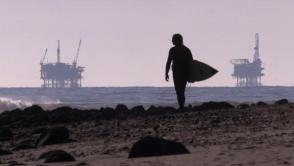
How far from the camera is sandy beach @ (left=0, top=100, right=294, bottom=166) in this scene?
9.22 m

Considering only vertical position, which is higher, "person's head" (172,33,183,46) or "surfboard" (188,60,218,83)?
"person's head" (172,33,183,46)

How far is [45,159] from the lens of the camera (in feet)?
32.7

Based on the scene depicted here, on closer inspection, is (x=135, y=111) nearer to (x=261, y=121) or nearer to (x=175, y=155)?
(x=261, y=121)

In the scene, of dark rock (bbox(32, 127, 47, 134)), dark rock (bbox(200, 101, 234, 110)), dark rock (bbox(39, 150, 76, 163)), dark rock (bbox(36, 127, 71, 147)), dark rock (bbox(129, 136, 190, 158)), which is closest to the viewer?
dark rock (bbox(129, 136, 190, 158))

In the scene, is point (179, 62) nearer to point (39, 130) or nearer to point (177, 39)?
point (177, 39)

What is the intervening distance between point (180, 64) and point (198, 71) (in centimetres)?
138

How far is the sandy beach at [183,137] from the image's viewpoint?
9.22 meters

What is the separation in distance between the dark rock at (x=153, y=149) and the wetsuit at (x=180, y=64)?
754 centimetres

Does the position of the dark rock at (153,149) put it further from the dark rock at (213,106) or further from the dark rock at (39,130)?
the dark rock at (213,106)

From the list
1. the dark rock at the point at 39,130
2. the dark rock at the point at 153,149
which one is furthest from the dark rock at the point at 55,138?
the dark rock at the point at 153,149

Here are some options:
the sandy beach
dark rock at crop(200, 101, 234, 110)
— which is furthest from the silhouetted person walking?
dark rock at crop(200, 101, 234, 110)

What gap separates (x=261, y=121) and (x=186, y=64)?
393cm

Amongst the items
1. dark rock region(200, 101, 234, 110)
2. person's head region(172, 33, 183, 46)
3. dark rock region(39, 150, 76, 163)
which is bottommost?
dark rock region(39, 150, 76, 163)

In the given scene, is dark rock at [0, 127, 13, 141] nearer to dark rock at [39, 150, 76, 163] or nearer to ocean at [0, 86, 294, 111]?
dark rock at [39, 150, 76, 163]
